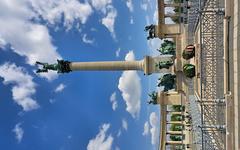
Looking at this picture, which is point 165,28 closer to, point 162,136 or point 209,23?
point 162,136

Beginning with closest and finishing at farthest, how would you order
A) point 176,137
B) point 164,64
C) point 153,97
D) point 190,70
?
point 190,70
point 164,64
point 153,97
point 176,137

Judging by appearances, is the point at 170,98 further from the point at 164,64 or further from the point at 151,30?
the point at 151,30

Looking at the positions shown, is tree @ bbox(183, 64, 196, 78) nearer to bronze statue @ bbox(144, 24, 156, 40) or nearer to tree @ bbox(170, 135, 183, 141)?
bronze statue @ bbox(144, 24, 156, 40)

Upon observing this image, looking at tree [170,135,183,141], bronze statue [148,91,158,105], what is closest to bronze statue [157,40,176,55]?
tree [170,135,183,141]

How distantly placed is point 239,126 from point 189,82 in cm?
2714

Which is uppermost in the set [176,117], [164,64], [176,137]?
[164,64]

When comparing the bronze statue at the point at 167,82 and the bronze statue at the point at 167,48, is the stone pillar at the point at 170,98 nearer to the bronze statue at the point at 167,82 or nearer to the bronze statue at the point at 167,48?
the bronze statue at the point at 167,82

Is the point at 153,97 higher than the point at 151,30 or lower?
lower

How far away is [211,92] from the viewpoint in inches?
1071

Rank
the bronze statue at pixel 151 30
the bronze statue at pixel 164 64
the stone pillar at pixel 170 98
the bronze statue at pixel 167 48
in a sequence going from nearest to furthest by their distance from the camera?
the bronze statue at pixel 164 64
the stone pillar at pixel 170 98
the bronze statue at pixel 151 30
the bronze statue at pixel 167 48

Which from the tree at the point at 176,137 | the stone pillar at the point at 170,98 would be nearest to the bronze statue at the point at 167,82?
the tree at the point at 176,137

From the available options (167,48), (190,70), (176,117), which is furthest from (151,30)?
(176,117)

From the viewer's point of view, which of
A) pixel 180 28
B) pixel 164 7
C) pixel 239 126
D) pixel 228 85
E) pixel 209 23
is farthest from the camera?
pixel 164 7

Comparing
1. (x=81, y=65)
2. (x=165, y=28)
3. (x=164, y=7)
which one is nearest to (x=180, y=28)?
(x=165, y=28)
